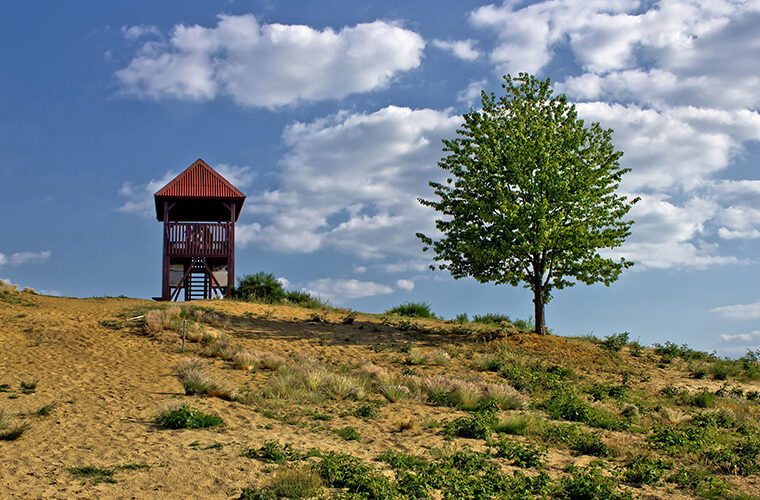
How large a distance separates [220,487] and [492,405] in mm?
6772

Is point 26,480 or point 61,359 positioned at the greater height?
point 61,359

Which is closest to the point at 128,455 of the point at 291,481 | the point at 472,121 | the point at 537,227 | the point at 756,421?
the point at 291,481

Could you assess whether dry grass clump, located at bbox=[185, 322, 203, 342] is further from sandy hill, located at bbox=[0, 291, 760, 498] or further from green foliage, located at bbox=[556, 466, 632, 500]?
green foliage, located at bbox=[556, 466, 632, 500]

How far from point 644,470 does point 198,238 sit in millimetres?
28809

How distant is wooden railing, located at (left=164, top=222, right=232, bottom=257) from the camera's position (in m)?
33.6

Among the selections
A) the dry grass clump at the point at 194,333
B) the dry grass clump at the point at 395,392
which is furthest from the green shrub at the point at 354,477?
the dry grass clump at the point at 194,333

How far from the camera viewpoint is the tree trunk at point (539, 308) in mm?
24094

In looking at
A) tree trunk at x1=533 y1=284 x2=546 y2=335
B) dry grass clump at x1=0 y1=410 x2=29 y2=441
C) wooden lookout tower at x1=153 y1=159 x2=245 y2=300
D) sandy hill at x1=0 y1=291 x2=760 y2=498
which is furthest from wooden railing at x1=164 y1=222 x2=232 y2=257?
dry grass clump at x1=0 y1=410 x2=29 y2=441

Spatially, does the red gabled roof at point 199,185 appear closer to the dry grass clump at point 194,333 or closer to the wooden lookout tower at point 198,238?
the wooden lookout tower at point 198,238

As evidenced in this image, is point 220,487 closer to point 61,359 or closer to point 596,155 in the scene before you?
point 61,359

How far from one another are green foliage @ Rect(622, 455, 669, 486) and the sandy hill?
3cm

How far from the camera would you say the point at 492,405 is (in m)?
13.1

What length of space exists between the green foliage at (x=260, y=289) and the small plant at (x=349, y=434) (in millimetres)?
20328

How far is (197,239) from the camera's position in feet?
112
